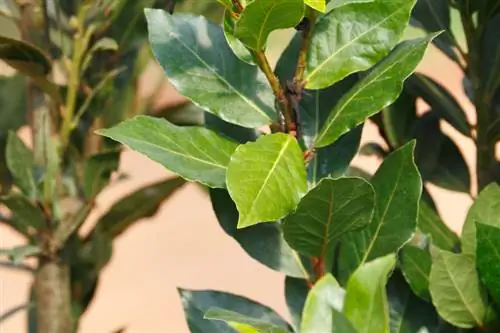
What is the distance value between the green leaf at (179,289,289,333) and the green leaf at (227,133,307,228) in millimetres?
83

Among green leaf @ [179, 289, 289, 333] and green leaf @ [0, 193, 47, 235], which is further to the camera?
green leaf @ [0, 193, 47, 235]

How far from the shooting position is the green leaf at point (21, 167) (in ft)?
1.56

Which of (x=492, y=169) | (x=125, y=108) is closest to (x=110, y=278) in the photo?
(x=125, y=108)

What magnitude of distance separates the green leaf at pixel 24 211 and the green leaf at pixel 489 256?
26 cm

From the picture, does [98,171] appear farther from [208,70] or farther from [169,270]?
[169,270]

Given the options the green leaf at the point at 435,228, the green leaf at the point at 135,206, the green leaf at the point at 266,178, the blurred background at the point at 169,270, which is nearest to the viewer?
the green leaf at the point at 266,178

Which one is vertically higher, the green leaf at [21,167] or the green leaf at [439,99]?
the green leaf at [439,99]

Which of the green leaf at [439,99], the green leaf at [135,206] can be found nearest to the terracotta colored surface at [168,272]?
the green leaf at [135,206]

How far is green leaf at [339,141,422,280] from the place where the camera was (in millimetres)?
316

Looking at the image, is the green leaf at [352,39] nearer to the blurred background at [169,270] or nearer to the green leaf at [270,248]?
the green leaf at [270,248]

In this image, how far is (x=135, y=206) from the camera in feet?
1.80

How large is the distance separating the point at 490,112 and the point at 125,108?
28cm

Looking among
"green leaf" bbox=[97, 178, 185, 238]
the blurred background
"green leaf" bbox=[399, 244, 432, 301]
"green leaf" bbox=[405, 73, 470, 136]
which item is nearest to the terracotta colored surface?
the blurred background

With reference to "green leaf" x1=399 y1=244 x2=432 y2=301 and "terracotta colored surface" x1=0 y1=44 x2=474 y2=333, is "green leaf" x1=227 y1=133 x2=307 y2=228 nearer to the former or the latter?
"green leaf" x1=399 y1=244 x2=432 y2=301
